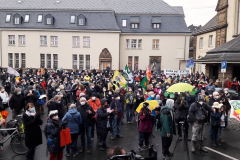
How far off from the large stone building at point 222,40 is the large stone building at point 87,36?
8306 mm

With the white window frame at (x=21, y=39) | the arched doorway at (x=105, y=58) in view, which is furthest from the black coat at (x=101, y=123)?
the white window frame at (x=21, y=39)

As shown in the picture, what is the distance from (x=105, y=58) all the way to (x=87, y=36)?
4553 millimetres

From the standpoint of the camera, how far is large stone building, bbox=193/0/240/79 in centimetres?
1834

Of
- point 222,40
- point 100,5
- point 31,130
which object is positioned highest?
point 100,5

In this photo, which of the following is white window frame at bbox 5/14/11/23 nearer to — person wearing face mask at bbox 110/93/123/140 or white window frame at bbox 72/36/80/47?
white window frame at bbox 72/36/80/47

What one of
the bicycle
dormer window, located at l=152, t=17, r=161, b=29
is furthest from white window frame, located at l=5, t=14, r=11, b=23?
the bicycle

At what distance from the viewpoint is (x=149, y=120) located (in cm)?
686

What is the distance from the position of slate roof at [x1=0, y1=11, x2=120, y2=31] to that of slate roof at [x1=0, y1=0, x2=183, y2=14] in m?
1.11

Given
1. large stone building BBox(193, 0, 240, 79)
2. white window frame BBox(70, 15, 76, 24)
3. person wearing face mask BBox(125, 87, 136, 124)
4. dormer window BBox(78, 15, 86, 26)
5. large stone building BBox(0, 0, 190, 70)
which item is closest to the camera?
person wearing face mask BBox(125, 87, 136, 124)

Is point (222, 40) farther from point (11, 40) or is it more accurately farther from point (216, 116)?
point (11, 40)

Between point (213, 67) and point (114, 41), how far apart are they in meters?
16.6

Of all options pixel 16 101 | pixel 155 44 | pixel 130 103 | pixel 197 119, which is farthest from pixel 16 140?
pixel 155 44

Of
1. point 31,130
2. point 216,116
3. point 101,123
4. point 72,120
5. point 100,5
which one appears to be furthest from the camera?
point 100,5

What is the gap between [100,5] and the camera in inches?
1463
